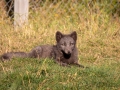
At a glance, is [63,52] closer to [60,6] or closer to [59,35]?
[59,35]

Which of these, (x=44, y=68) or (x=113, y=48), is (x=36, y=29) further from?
(x=44, y=68)

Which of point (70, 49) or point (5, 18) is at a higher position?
point (5, 18)

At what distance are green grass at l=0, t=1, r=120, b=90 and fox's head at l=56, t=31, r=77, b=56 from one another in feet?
1.37

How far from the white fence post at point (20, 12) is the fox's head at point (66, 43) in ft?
5.69

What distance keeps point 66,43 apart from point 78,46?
130 centimetres

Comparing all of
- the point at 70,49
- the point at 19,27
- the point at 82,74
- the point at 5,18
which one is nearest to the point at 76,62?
the point at 70,49

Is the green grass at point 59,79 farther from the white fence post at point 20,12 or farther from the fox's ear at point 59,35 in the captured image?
the white fence post at point 20,12

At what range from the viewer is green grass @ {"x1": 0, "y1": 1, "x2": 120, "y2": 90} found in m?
5.06

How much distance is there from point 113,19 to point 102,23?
560 millimetres

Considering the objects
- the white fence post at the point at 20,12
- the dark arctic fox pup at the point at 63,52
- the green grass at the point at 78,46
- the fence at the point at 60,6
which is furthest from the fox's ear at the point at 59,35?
the fence at the point at 60,6

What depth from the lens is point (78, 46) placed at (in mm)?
8133

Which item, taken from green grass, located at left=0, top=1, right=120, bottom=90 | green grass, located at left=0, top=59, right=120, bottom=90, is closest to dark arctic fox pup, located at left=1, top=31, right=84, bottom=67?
green grass, located at left=0, top=1, right=120, bottom=90

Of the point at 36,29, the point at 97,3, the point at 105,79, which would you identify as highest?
the point at 97,3

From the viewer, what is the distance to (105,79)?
5.36 meters
